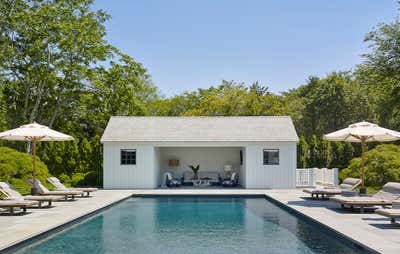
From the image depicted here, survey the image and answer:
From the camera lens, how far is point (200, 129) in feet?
84.9

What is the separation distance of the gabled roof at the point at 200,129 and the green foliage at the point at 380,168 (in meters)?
3.14

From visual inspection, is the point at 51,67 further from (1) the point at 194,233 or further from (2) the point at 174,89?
(2) the point at 174,89

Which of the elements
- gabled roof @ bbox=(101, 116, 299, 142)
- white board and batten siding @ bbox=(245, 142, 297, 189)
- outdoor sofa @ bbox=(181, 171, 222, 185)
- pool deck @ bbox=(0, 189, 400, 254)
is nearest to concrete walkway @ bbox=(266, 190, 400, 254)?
pool deck @ bbox=(0, 189, 400, 254)

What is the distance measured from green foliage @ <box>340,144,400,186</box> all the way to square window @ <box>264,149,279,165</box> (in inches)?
133

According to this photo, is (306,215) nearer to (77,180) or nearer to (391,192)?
(391,192)

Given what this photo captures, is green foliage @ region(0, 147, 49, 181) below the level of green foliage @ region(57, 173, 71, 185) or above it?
above

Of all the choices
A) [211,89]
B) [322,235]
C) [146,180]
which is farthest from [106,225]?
[211,89]

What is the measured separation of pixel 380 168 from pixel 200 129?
8745mm

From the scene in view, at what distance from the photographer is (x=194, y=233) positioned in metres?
12.4

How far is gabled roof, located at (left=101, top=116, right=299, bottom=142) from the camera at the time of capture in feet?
81.5

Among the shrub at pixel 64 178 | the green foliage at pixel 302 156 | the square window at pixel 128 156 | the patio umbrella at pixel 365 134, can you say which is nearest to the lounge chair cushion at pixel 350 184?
the patio umbrella at pixel 365 134

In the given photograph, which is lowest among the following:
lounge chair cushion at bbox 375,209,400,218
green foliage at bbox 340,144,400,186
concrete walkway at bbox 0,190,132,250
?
concrete walkway at bbox 0,190,132,250

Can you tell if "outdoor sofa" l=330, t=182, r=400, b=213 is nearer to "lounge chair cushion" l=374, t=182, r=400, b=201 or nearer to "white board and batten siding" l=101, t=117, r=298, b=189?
"lounge chair cushion" l=374, t=182, r=400, b=201

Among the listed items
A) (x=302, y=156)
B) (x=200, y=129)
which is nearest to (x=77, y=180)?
(x=200, y=129)
